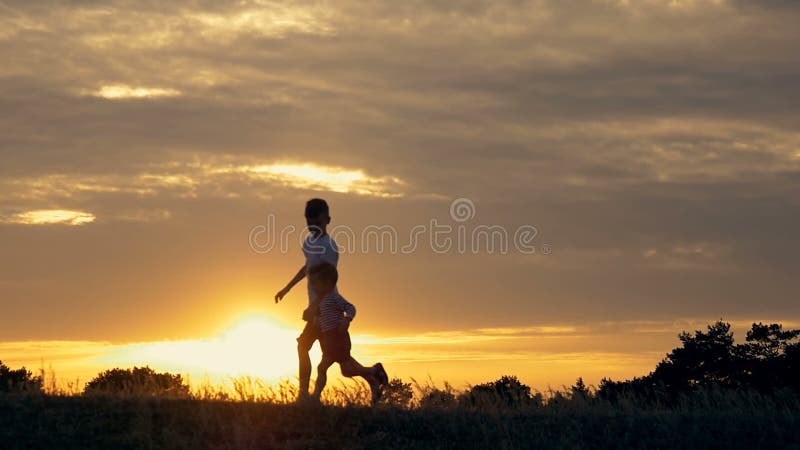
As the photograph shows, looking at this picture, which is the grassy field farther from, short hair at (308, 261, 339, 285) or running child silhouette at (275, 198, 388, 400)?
short hair at (308, 261, 339, 285)

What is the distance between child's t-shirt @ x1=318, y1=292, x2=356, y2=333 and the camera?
16.6 m

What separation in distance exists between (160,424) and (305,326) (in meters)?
3.03

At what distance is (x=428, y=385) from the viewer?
17125mm

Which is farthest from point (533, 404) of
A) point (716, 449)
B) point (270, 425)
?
point (270, 425)

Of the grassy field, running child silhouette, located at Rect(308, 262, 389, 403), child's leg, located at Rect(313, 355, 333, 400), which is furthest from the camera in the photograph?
child's leg, located at Rect(313, 355, 333, 400)

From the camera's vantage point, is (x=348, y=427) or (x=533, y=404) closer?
(x=348, y=427)

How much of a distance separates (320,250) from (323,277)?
1.47 ft

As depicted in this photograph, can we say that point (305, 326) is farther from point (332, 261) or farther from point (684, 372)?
point (684, 372)

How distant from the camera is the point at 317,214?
1616cm

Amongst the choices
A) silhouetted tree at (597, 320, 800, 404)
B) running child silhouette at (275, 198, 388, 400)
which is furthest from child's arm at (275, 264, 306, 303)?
silhouetted tree at (597, 320, 800, 404)

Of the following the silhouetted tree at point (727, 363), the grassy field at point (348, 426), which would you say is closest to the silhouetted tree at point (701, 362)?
the silhouetted tree at point (727, 363)

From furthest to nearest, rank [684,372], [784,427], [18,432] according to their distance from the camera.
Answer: [684,372], [784,427], [18,432]

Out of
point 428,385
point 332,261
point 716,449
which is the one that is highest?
point 332,261

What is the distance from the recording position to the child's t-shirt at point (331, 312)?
652 inches
